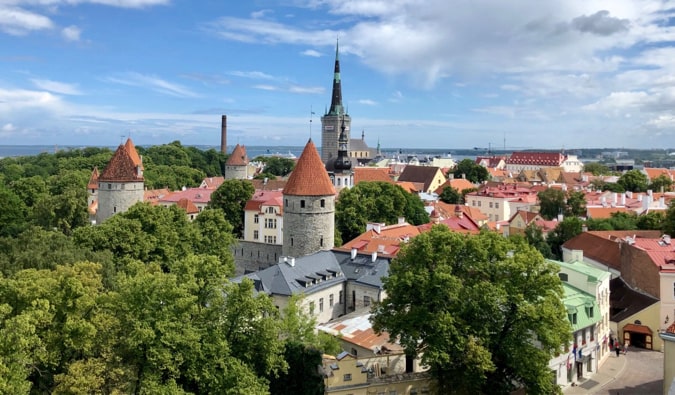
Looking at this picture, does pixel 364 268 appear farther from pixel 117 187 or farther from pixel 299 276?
pixel 117 187

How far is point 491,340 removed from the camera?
65.5 ft


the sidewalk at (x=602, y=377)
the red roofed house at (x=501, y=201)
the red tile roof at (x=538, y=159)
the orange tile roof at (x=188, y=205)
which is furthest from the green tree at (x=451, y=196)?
the red tile roof at (x=538, y=159)

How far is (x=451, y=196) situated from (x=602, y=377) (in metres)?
51.0

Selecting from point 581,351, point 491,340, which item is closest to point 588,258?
point 581,351

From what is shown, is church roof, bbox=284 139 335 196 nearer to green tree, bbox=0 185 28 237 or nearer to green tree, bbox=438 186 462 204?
green tree, bbox=0 185 28 237

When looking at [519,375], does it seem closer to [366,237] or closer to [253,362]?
[253,362]

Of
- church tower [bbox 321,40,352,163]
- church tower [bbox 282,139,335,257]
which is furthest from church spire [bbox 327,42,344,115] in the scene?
church tower [bbox 282,139,335,257]

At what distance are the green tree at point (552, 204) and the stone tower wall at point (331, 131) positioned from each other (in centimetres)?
5580

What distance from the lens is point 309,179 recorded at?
122ft

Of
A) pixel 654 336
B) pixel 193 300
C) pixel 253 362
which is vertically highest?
pixel 193 300

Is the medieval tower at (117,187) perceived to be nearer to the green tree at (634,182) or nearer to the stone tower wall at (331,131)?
the green tree at (634,182)

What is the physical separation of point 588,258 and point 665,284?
7664 millimetres

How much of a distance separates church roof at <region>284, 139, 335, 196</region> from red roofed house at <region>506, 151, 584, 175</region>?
113m

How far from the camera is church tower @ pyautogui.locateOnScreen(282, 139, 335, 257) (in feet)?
122
